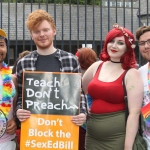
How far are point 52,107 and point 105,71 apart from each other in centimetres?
59

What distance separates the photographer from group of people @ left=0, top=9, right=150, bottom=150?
280 centimetres

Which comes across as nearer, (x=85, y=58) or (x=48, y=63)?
(x=48, y=63)

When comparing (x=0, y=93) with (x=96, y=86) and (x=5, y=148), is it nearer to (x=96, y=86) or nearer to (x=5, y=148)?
(x=5, y=148)

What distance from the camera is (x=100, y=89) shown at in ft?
9.37

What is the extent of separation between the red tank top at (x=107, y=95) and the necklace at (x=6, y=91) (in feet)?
2.29

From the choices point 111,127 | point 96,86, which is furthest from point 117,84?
point 111,127

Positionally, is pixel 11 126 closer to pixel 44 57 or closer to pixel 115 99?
pixel 44 57

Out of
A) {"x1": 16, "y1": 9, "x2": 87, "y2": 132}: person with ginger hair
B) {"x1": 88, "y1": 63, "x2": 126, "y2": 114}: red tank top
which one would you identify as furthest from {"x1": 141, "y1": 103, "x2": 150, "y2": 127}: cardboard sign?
{"x1": 16, "y1": 9, "x2": 87, "y2": 132}: person with ginger hair

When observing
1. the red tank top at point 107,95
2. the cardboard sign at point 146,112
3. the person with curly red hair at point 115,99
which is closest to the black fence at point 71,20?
the person with curly red hair at point 115,99

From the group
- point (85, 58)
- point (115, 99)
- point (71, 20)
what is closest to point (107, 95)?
point (115, 99)

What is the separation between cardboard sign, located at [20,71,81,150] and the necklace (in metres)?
0.12

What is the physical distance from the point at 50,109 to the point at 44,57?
1.54ft

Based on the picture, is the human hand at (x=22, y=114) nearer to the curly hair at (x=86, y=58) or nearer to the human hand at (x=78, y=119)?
Answer: the human hand at (x=78, y=119)

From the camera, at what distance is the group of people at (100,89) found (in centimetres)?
280
